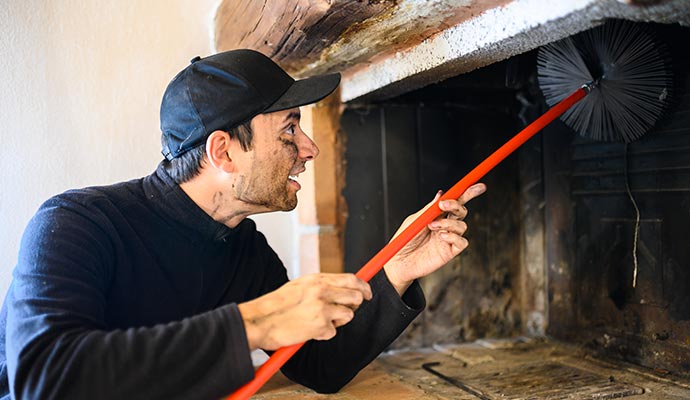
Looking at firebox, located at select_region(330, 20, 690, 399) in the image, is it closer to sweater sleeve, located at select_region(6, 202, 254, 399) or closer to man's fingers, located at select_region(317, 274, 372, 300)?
man's fingers, located at select_region(317, 274, 372, 300)

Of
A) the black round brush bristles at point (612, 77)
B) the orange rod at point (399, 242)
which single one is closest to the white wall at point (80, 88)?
the orange rod at point (399, 242)

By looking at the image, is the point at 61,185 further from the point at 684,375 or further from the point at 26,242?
the point at 684,375

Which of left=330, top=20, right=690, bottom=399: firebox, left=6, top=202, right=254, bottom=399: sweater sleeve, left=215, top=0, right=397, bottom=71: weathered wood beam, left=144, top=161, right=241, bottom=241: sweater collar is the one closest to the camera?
left=6, top=202, right=254, bottom=399: sweater sleeve

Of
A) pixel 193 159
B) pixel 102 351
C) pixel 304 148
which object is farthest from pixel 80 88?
pixel 102 351

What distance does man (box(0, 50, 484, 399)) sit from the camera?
777 millimetres

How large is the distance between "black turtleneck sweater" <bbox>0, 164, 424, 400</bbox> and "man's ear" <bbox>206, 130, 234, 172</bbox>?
8 centimetres

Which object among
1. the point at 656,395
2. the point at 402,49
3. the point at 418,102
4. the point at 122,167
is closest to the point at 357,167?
the point at 418,102

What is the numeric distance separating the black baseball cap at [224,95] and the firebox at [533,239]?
1.45ft

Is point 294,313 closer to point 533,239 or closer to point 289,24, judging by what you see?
point 289,24

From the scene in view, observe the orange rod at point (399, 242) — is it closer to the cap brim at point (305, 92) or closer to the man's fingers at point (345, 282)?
the man's fingers at point (345, 282)

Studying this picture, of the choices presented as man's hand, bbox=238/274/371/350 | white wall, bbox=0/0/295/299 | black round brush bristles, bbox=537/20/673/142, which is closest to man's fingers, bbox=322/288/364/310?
man's hand, bbox=238/274/371/350

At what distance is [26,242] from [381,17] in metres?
0.62

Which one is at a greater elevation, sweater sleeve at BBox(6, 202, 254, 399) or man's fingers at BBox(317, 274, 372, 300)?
man's fingers at BBox(317, 274, 372, 300)

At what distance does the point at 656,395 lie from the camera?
1.10 meters
